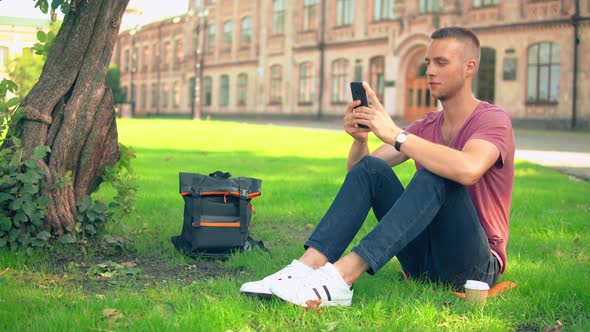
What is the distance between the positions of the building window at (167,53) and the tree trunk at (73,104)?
54309mm

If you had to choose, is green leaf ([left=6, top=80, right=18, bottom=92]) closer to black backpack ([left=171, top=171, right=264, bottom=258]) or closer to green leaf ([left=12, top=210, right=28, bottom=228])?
green leaf ([left=12, top=210, right=28, bottom=228])

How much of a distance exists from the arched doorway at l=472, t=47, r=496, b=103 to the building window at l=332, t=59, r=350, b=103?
28.8 feet

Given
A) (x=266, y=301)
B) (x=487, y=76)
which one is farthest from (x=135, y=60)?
(x=266, y=301)

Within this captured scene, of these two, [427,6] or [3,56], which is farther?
[427,6]

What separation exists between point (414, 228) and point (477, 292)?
463 mm

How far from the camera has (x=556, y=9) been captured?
29656 mm

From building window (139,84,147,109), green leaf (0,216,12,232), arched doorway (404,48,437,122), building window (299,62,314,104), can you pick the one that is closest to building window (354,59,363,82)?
arched doorway (404,48,437,122)

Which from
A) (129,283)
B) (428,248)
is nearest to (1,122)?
(129,283)

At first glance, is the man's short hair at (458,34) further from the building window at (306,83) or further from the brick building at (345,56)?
the building window at (306,83)

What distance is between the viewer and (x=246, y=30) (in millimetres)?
48625

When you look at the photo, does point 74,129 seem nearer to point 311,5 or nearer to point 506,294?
point 506,294

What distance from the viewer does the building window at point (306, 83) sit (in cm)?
4225

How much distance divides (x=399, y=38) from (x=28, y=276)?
3297 centimetres

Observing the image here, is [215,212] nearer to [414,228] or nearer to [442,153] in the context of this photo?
[414,228]
